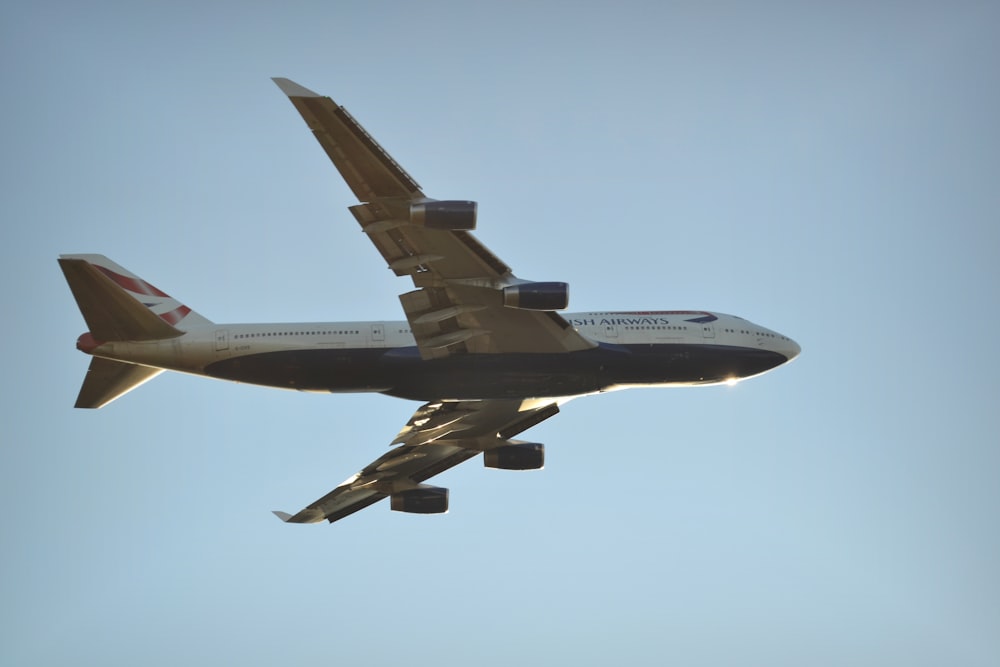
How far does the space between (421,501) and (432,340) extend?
11.2 metres

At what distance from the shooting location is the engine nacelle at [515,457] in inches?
1693

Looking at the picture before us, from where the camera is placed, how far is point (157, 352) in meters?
35.4

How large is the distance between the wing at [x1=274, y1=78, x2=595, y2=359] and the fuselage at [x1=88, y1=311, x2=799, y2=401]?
637mm

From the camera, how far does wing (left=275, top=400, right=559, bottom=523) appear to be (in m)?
41.1

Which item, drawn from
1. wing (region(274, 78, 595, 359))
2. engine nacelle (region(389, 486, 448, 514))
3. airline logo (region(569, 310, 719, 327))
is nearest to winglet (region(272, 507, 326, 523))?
engine nacelle (region(389, 486, 448, 514))

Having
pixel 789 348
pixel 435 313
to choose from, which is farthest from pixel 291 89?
pixel 789 348

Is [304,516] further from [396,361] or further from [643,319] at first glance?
[643,319]

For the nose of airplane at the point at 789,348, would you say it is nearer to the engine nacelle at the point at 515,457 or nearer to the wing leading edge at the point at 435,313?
the wing leading edge at the point at 435,313

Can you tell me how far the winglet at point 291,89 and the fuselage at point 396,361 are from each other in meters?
10.5

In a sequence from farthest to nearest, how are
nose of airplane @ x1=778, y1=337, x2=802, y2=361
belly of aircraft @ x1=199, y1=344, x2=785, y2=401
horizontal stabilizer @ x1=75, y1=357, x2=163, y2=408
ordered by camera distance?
1. nose of airplane @ x1=778, y1=337, x2=802, y2=361
2. horizontal stabilizer @ x1=75, y1=357, x2=163, y2=408
3. belly of aircraft @ x1=199, y1=344, x2=785, y2=401

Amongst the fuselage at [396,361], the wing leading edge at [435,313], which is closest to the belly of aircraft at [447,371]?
the fuselage at [396,361]

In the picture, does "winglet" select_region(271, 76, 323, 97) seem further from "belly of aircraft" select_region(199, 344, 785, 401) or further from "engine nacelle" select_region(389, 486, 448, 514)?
"engine nacelle" select_region(389, 486, 448, 514)

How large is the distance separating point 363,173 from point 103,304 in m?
10.8

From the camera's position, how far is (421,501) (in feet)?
146
